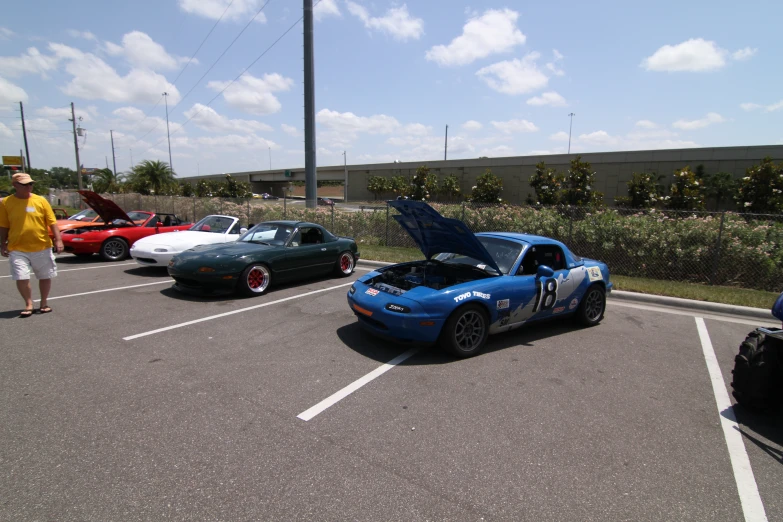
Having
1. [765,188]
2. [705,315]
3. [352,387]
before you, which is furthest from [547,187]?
[352,387]

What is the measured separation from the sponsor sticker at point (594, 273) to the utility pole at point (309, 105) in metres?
15.7

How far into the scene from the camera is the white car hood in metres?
8.98

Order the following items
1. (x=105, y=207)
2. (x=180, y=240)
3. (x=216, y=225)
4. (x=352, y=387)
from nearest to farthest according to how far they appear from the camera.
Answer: (x=352, y=387) < (x=180, y=240) < (x=216, y=225) < (x=105, y=207)

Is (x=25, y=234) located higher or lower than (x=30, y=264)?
higher

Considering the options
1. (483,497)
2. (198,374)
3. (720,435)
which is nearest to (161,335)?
(198,374)

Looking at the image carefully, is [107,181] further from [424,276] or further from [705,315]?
[705,315]

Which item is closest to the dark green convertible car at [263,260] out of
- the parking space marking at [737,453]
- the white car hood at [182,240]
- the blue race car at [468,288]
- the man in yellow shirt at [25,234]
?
the white car hood at [182,240]

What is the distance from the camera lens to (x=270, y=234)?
808 centimetres

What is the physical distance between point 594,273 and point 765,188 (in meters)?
20.0

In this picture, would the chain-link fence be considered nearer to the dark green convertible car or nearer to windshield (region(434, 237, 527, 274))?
the dark green convertible car

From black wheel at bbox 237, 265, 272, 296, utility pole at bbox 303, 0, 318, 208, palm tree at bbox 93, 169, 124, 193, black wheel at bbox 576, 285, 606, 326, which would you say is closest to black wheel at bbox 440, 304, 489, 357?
A: black wheel at bbox 576, 285, 606, 326

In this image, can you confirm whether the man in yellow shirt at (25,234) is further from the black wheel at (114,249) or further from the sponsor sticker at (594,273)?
the sponsor sticker at (594,273)

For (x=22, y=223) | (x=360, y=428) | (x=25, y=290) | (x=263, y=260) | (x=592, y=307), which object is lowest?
(x=360, y=428)

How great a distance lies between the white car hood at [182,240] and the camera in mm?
8984
